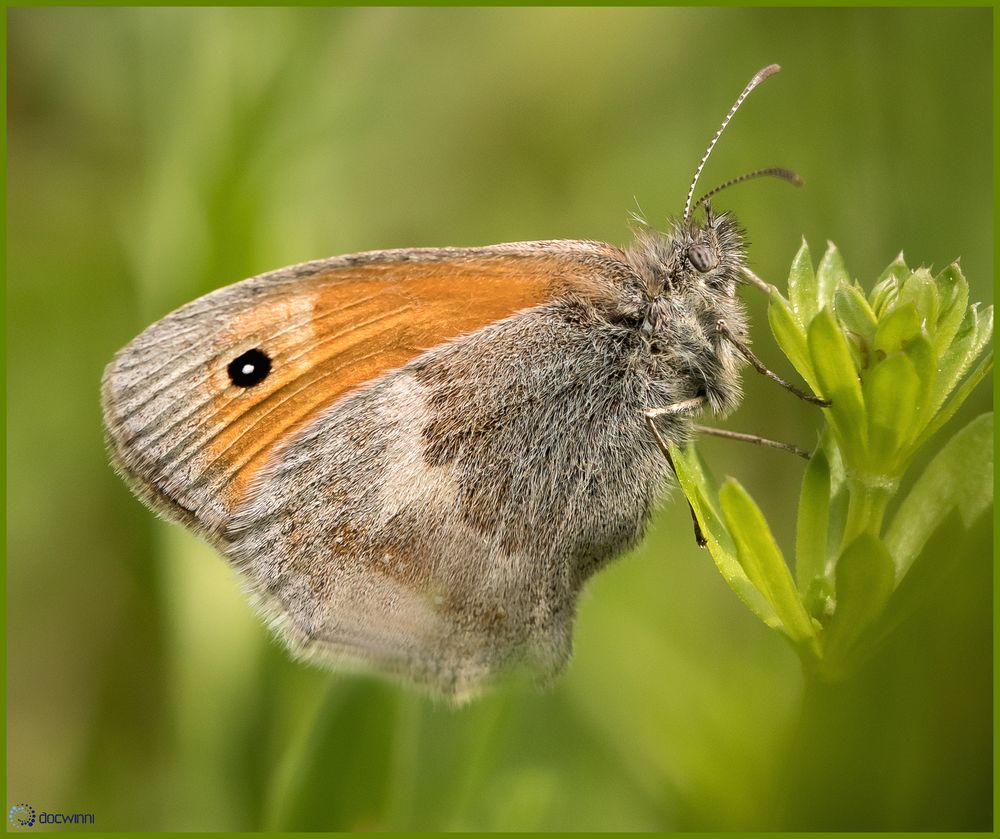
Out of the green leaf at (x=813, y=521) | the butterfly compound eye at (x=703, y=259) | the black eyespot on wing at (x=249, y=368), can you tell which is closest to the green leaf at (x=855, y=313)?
the green leaf at (x=813, y=521)

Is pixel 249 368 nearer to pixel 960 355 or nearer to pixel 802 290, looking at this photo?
pixel 802 290

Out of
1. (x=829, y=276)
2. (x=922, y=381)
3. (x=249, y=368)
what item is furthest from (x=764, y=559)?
(x=249, y=368)

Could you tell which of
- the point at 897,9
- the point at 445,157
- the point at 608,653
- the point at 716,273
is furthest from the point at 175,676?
the point at 897,9

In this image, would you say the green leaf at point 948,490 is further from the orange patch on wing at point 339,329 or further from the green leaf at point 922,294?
the orange patch on wing at point 339,329

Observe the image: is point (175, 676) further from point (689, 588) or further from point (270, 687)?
point (689, 588)

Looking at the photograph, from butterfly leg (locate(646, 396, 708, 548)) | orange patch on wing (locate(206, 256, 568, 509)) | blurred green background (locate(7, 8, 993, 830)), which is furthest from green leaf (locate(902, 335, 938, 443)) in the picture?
orange patch on wing (locate(206, 256, 568, 509))

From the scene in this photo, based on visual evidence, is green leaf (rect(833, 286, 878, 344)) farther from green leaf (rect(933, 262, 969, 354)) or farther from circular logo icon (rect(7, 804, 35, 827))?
circular logo icon (rect(7, 804, 35, 827))
